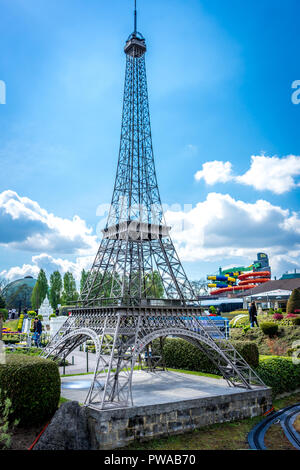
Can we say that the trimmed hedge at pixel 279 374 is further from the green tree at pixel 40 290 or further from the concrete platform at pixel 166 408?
the green tree at pixel 40 290

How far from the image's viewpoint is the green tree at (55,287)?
7131 centimetres

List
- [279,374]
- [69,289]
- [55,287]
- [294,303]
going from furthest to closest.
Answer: [55,287], [69,289], [294,303], [279,374]

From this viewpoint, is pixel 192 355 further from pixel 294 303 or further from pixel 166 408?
pixel 294 303

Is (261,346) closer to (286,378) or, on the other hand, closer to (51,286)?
(286,378)

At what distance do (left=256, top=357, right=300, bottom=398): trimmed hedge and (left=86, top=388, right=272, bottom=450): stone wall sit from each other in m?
2.63

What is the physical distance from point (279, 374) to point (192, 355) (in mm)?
5418

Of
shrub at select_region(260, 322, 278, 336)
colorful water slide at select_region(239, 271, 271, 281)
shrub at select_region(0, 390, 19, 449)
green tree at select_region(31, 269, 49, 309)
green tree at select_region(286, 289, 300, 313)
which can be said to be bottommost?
shrub at select_region(0, 390, 19, 449)

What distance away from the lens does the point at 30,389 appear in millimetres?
12117

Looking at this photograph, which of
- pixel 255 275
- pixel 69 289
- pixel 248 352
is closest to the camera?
pixel 248 352

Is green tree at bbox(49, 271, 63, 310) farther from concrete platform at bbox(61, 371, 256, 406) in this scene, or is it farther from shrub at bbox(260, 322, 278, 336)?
concrete platform at bbox(61, 371, 256, 406)

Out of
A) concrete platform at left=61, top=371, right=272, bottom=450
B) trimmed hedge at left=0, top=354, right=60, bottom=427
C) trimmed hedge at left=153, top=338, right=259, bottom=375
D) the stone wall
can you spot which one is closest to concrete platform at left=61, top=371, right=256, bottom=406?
concrete platform at left=61, top=371, right=272, bottom=450

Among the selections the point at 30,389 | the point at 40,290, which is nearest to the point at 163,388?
the point at 30,389

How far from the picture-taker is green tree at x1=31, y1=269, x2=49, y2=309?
71.8 metres
